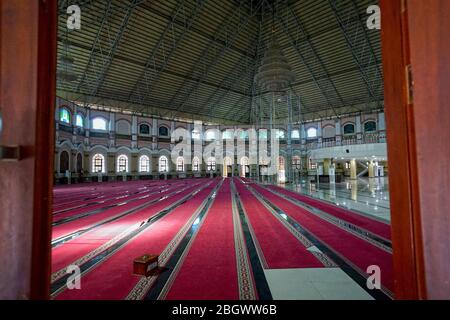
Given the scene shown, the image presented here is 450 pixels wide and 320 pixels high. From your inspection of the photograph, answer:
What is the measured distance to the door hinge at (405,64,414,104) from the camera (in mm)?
938

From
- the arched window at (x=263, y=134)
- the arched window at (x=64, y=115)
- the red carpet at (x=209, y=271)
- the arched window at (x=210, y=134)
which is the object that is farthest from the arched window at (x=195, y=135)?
the red carpet at (x=209, y=271)

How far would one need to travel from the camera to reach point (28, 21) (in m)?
0.98

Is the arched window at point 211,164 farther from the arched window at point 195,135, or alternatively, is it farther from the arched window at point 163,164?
the arched window at point 163,164

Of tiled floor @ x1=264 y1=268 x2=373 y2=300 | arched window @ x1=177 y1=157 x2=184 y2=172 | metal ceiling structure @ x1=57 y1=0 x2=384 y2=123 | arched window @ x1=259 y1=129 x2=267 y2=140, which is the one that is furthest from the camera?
arched window @ x1=259 y1=129 x2=267 y2=140

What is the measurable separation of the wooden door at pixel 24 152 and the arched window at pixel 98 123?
21.8 metres

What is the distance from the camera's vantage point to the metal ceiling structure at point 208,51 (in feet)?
46.1

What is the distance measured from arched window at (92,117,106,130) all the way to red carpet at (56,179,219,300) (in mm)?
19006

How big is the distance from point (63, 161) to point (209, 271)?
18243 millimetres

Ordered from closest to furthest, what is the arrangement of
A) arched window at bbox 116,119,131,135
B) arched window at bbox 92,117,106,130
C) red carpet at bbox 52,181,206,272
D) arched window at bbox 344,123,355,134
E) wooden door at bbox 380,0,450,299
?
wooden door at bbox 380,0,450,299
red carpet at bbox 52,181,206,272
arched window at bbox 92,117,106,130
arched window at bbox 116,119,131,135
arched window at bbox 344,123,355,134

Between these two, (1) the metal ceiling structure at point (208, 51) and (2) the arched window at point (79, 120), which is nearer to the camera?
(1) the metal ceiling structure at point (208, 51)

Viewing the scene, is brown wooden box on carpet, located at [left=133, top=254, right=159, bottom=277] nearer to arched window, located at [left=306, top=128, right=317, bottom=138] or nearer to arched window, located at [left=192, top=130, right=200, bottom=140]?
arched window, located at [left=192, top=130, right=200, bottom=140]

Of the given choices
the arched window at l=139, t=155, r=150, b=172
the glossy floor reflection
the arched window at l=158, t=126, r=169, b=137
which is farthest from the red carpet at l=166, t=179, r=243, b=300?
the arched window at l=158, t=126, r=169, b=137

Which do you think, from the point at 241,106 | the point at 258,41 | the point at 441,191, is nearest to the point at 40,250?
the point at 441,191

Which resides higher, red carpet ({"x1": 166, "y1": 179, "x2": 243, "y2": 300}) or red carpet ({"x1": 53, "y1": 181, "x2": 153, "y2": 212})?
red carpet ({"x1": 53, "y1": 181, "x2": 153, "y2": 212})
